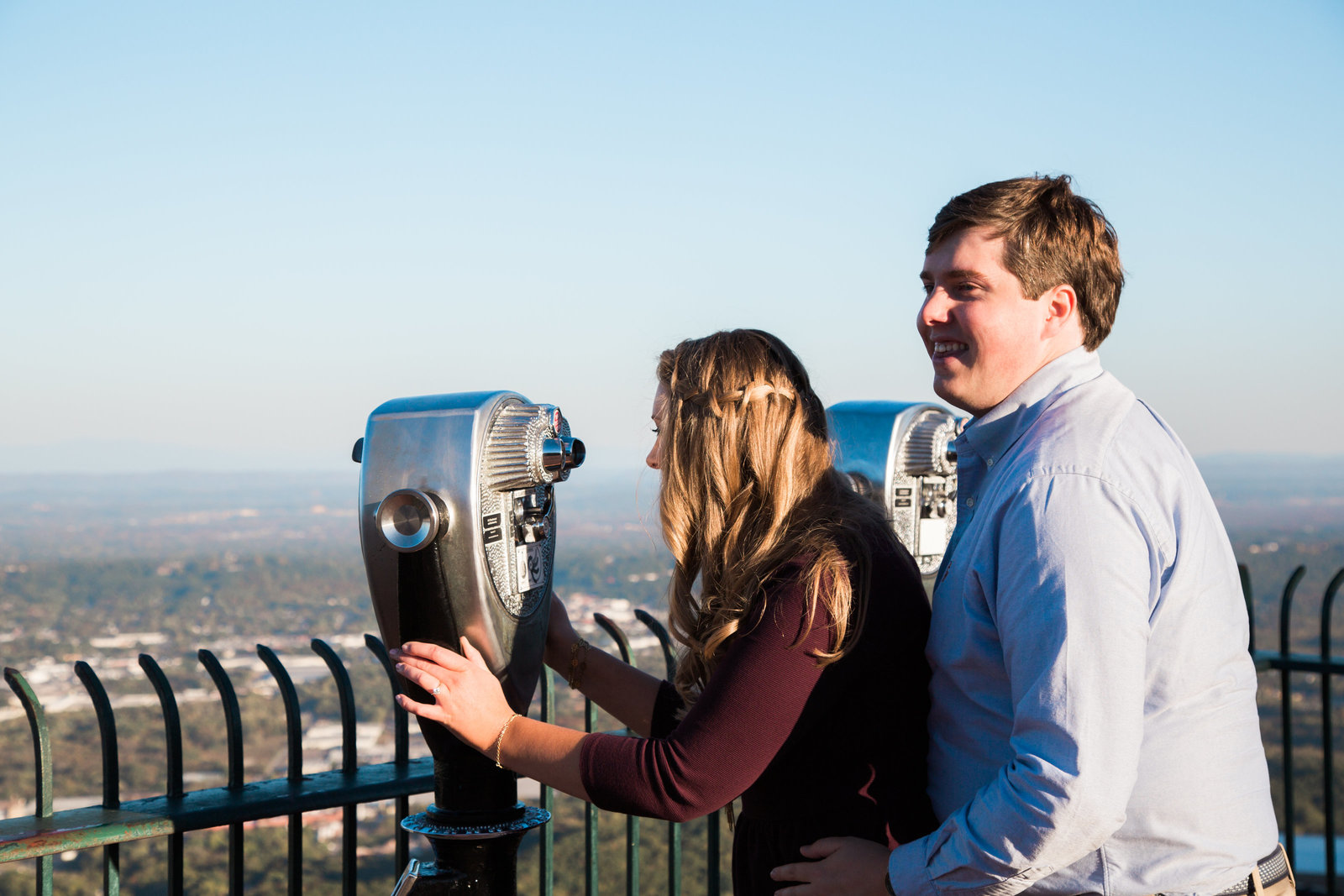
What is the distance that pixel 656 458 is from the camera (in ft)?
6.16

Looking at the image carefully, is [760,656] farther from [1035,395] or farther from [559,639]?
[559,639]

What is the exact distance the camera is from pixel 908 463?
3.34 m

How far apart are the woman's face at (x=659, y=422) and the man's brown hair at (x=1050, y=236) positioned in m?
0.49

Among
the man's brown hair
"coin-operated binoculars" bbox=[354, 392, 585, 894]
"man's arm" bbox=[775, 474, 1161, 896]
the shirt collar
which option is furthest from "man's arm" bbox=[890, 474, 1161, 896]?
"coin-operated binoculars" bbox=[354, 392, 585, 894]

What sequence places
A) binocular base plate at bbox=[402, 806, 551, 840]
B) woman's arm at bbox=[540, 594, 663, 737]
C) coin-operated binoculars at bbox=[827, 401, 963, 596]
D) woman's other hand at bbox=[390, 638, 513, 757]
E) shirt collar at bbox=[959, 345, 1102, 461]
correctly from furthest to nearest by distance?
coin-operated binoculars at bbox=[827, 401, 963, 596], woman's arm at bbox=[540, 594, 663, 737], binocular base plate at bbox=[402, 806, 551, 840], woman's other hand at bbox=[390, 638, 513, 757], shirt collar at bbox=[959, 345, 1102, 461]

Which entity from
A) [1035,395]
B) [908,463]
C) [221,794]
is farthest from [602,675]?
[908,463]

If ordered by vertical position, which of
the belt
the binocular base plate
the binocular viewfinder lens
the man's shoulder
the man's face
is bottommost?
the binocular base plate

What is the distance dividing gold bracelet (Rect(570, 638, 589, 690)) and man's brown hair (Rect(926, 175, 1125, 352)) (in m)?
1.02

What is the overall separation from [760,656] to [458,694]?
1.65 ft

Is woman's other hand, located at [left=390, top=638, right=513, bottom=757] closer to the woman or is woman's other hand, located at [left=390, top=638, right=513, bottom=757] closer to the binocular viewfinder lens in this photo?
the woman

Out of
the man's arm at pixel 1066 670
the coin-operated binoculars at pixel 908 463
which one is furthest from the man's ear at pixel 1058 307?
the coin-operated binoculars at pixel 908 463

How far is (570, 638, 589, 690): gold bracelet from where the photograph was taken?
2.16m

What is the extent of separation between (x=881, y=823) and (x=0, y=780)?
257cm

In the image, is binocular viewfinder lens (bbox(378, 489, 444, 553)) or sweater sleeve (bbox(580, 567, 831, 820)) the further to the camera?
binocular viewfinder lens (bbox(378, 489, 444, 553))
